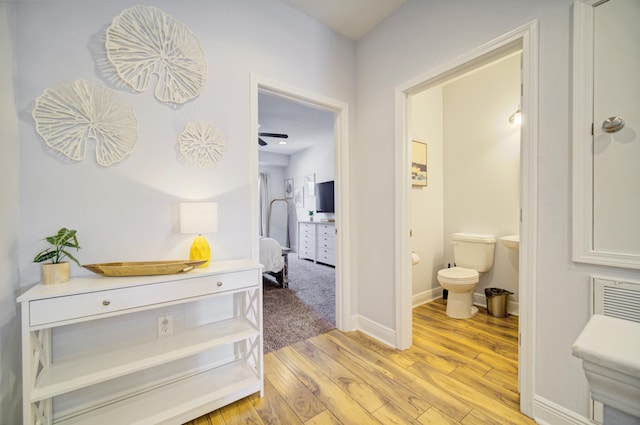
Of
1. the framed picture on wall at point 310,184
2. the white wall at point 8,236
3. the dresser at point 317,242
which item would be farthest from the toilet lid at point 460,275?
the framed picture on wall at point 310,184

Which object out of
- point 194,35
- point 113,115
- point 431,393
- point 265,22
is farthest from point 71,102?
point 431,393

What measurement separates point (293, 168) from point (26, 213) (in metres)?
5.72

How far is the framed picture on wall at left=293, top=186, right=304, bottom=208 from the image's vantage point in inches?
255

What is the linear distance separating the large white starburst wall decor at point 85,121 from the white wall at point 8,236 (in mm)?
112

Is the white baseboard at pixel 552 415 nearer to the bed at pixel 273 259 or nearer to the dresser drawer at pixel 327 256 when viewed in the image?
the bed at pixel 273 259

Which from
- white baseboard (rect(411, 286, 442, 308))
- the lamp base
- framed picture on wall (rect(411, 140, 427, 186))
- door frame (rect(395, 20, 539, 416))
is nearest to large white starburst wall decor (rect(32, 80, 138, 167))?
the lamp base

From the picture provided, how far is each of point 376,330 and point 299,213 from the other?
4.68 m

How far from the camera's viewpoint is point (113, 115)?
1.39m

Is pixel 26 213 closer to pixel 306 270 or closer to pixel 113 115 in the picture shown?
pixel 113 115

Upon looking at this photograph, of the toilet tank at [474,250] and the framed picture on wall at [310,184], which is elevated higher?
the framed picture on wall at [310,184]

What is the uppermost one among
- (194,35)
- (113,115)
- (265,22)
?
(265,22)

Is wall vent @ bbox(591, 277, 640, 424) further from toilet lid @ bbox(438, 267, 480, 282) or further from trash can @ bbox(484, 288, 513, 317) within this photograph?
trash can @ bbox(484, 288, 513, 317)

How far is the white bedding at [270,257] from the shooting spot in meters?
3.50

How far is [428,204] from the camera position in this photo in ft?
10.0
